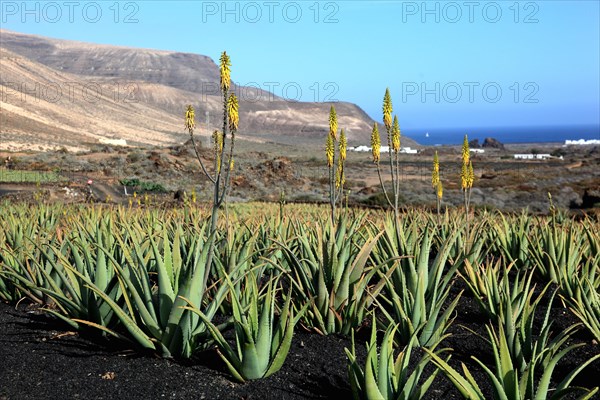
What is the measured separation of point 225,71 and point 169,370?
1.82 metres

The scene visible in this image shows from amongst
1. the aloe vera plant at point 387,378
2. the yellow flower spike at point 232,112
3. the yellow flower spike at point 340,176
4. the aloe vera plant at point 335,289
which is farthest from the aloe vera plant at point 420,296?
the yellow flower spike at point 340,176

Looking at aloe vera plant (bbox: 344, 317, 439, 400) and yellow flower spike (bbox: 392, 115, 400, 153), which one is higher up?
yellow flower spike (bbox: 392, 115, 400, 153)

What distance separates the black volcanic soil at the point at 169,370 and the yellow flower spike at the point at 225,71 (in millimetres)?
1671

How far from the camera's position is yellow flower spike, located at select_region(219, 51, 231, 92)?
3641 mm

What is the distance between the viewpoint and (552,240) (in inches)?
226

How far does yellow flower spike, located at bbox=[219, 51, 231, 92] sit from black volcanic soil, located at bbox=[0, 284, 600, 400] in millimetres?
1671

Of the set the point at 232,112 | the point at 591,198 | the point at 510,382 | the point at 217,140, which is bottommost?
the point at 591,198

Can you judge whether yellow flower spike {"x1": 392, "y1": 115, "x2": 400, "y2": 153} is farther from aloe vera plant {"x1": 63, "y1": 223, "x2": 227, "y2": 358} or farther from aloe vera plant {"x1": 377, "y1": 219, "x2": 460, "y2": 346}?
aloe vera plant {"x1": 63, "y1": 223, "x2": 227, "y2": 358}

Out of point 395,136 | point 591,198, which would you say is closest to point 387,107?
point 395,136

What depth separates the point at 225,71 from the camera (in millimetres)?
3811

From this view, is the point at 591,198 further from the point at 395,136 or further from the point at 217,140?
the point at 217,140

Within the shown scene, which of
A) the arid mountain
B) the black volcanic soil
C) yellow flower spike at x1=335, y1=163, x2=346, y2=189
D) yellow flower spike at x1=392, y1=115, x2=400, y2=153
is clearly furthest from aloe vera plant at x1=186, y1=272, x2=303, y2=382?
the arid mountain

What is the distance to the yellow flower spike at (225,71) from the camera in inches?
143

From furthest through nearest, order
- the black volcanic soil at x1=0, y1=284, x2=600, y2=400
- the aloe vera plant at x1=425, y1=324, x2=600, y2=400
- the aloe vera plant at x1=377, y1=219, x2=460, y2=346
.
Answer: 1. the aloe vera plant at x1=377, y1=219, x2=460, y2=346
2. the black volcanic soil at x1=0, y1=284, x2=600, y2=400
3. the aloe vera plant at x1=425, y1=324, x2=600, y2=400
